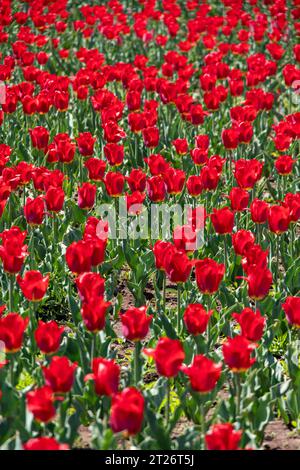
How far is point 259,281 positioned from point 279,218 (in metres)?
0.79

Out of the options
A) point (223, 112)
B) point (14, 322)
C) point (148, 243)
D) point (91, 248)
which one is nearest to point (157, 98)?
point (223, 112)

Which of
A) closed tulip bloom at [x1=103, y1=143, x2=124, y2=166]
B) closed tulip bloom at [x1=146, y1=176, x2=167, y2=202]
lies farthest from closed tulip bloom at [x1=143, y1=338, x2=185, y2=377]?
closed tulip bloom at [x1=103, y1=143, x2=124, y2=166]

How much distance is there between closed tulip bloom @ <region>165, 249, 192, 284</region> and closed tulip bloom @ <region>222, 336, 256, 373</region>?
69 centimetres

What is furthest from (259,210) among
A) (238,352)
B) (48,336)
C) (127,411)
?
(127,411)

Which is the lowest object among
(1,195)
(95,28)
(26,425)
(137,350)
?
(26,425)

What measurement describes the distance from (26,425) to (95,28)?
9001 mm

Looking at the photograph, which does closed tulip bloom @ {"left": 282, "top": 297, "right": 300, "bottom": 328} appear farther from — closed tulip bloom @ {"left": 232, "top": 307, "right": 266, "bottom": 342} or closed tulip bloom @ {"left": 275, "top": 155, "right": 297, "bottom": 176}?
closed tulip bloom @ {"left": 275, "top": 155, "right": 297, "bottom": 176}

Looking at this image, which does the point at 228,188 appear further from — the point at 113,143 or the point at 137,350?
the point at 137,350

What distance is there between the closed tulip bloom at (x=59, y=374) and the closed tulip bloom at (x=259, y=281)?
3.53 ft

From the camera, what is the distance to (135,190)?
539cm

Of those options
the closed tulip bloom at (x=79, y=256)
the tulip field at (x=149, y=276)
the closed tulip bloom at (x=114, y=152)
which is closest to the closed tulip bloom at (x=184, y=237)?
the tulip field at (x=149, y=276)

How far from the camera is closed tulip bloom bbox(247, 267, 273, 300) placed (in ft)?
12.7

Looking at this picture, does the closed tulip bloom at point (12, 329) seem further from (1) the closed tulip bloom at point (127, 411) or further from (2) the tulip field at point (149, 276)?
(1) the closed tulip bloom at point (127, 411)

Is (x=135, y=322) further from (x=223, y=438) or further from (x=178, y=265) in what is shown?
(x=223, y=438)
